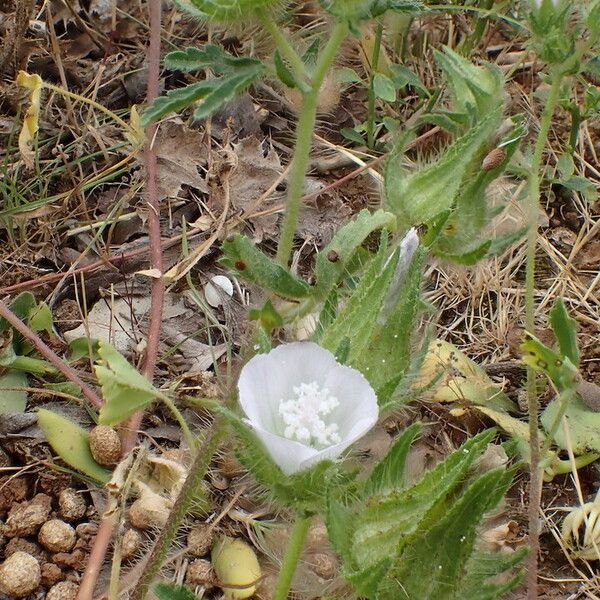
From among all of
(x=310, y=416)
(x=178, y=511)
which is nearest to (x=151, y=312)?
(x=178, y=511)

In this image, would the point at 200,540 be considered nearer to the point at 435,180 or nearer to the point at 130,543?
the point at 130,543

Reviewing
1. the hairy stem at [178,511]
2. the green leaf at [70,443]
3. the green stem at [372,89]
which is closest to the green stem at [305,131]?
the hairy stem at [178,511]

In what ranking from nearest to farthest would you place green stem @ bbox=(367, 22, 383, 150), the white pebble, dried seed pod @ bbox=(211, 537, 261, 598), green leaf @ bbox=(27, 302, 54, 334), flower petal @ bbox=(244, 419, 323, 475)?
flower petal @ bbox=(244, 419, 323, 475)
dried seed pod @ bbox=(211, 537, 261, 598)
green leaf @ bbox=(27, 302, 54, 334)
the white pebble
green stem @ bbox=(367, 22, 383, 150)

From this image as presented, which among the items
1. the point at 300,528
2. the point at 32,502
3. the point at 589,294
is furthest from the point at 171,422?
the point at 589,294

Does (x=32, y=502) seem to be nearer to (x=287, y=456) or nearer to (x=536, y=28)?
(x=287, y=456)

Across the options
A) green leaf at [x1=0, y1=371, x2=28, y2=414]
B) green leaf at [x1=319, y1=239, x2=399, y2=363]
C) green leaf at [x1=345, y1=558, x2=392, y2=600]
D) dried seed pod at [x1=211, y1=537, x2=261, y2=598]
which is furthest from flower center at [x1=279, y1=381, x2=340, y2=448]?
green leaf at [x1=0, y1=371, x2=28, y2=414]

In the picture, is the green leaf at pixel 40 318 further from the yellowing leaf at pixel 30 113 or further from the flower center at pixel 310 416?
the flower center at pixel 310 416

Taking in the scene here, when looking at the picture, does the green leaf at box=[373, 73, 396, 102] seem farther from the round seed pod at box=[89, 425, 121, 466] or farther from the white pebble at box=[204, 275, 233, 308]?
the round seed pod at box=[89, 425, 121, 466]
